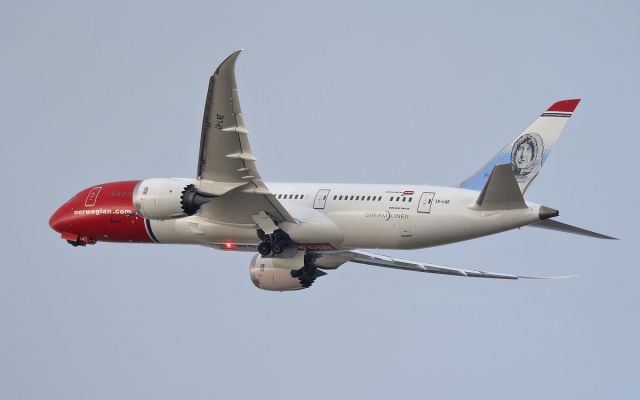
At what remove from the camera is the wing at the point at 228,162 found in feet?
168

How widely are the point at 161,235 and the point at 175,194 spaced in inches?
202

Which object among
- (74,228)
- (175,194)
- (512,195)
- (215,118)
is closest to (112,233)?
(74,228)

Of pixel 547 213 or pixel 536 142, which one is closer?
pixel 547 213

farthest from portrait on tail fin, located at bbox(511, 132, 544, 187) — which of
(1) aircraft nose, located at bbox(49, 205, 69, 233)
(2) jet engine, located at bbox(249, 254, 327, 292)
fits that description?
(1) aircraft nose, located at bbox(49, 205, 69, 233)

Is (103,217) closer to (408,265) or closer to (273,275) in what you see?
(273,275)

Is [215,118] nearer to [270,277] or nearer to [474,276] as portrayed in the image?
[270,277]

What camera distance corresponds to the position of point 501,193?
53094 mm

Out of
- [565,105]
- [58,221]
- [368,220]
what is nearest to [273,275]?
[368,220]

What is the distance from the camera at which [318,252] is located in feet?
199

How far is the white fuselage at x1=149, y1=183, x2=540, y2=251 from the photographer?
181 feet

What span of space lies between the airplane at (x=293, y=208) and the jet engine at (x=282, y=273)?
0.17ft

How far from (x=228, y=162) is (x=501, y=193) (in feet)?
32.5

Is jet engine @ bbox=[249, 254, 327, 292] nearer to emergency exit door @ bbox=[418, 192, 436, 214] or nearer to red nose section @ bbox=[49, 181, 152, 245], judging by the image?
red nose section @ bbox=[49, 181, 152, 245]

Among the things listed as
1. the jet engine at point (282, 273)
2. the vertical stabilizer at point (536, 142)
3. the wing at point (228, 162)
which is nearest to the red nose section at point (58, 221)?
the wing at point (228, 162)
